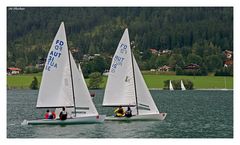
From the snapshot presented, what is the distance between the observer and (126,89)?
55.8 m

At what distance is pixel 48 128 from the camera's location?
51344mm

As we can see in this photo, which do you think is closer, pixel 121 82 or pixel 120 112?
pixel 120 112

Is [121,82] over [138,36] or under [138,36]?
under

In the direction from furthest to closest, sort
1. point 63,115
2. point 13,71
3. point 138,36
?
1. point 138,36
2. point 13,71
3. point 63,115

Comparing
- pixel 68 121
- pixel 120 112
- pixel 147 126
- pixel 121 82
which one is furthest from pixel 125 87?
pixel 68 121

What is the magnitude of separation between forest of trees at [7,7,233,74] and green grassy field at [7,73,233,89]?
5.08 feet

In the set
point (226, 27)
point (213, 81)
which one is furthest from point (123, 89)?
point (213, 81)

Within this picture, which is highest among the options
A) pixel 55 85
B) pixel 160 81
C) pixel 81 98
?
pixel 160 81

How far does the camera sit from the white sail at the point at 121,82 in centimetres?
5555

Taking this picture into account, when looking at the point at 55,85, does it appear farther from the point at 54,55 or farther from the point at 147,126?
the point at 147,126

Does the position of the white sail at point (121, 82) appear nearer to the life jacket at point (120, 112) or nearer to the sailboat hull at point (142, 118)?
the life jacket at point (120, 112)

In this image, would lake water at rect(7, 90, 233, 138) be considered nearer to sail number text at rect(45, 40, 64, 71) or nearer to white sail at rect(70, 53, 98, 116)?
white sail at rect(70, 53, 98, 116)

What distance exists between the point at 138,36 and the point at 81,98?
2229 cm
